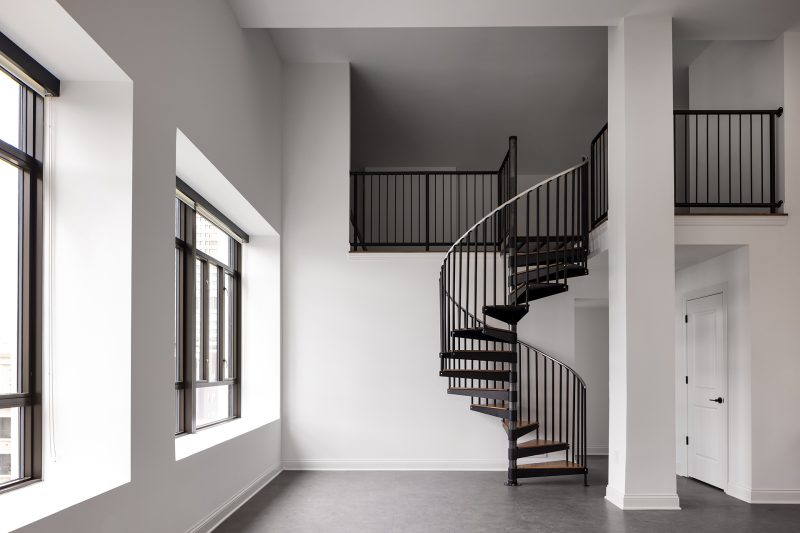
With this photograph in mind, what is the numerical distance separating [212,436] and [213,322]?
1.47 m

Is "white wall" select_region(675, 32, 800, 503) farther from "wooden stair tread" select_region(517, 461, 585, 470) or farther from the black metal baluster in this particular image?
"wooden stair tread" select_region(517, 461, 585, 470)

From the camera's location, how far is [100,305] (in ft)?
12.5

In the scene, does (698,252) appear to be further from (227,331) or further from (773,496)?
(227,331)

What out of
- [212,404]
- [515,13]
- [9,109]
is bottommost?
[212,404]

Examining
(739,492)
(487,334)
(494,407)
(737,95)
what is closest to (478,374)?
(494,407)

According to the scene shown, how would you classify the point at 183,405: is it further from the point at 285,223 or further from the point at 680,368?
the point at 680,368

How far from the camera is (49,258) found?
3812 millimetres

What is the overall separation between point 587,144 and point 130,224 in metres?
9.82

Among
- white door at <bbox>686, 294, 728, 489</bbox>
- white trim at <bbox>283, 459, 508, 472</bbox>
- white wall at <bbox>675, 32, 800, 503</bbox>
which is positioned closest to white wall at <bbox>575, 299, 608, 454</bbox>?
white door at <bbox>686, 294, 728, 489</bbox>

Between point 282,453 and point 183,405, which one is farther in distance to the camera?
point 282,453

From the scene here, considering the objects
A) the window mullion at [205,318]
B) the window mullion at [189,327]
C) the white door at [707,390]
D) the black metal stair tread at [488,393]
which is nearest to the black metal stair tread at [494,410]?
the black metal stair tread at [488,393]

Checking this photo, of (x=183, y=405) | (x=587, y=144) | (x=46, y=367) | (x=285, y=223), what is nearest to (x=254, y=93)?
(x=285, y=223)

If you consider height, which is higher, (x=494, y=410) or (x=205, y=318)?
(x=205, y=318)

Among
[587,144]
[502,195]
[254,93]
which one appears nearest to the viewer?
[254,93]
